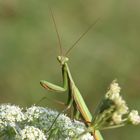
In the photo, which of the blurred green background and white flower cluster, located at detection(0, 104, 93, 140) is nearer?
white flower cluster, located at detection(0, 104, 93, 140)

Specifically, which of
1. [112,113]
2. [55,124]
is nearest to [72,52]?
[55,124]

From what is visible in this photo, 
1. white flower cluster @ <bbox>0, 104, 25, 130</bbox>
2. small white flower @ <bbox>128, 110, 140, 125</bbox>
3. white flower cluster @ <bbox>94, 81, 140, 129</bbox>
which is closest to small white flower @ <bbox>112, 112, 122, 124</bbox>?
white flower cluster @ <bbox>94, 81, 140, 129</bbox>

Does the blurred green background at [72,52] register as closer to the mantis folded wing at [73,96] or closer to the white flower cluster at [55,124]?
the mantis folded wing at [73,96]

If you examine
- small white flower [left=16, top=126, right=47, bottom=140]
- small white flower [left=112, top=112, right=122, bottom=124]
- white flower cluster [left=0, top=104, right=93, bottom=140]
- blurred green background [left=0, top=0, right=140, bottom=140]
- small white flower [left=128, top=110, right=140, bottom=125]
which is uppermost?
blurred green background [left=0, top=0, right=140, bottom=140]

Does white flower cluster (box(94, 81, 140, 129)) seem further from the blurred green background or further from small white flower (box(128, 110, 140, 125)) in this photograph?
the blurred green background

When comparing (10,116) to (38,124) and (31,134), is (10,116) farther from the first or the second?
(31,134)

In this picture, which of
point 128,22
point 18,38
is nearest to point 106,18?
point 128,22
